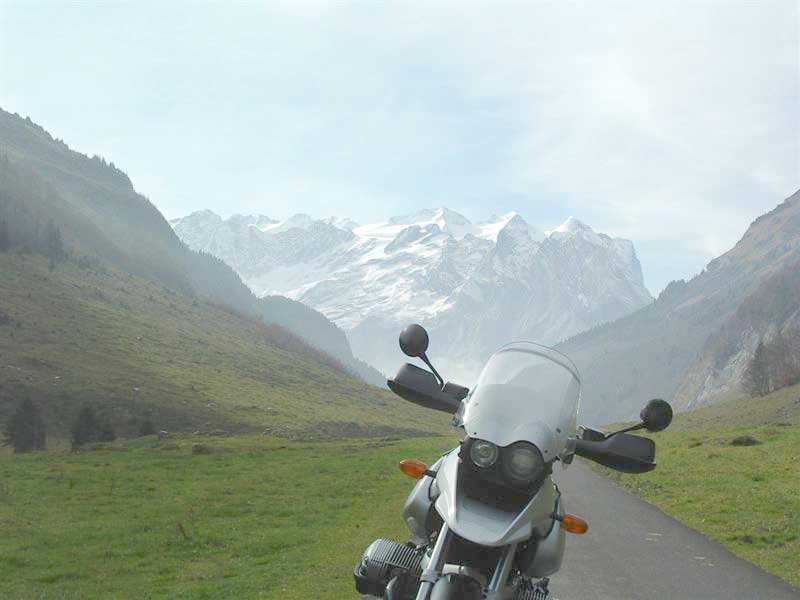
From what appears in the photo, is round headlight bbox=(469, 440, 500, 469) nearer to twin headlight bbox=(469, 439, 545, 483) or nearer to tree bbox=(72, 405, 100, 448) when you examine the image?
twin headlight bbox=(469, 439, 545, 483)

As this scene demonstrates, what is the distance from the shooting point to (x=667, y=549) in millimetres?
15617

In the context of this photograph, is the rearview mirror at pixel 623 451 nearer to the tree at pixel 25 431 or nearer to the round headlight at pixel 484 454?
the round headlight at pixel 484 454

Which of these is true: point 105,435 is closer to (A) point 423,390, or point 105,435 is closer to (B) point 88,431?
(B) point 88,431

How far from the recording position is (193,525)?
23.4 meters

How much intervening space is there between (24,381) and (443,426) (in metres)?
74.4

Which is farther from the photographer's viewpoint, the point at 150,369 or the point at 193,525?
the point at 150,369

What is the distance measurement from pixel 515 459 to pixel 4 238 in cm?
17713

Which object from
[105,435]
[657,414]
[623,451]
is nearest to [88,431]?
[105,435]

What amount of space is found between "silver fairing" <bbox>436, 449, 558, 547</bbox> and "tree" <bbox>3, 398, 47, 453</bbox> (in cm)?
7163

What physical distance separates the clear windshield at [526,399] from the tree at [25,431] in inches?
2810

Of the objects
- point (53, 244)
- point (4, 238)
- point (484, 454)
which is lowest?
point (484, 454)

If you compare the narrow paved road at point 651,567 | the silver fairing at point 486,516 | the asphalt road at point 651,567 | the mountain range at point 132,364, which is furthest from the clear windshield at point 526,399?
the mountain range at point 132,364

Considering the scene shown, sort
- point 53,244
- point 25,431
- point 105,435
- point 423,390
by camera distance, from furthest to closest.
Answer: point 53,244, point 25,431, point 105,435, point 423,390

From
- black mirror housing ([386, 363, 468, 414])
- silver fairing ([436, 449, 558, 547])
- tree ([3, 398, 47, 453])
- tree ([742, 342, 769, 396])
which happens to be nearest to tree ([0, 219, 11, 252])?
tree ([3, 398, 47, 453])
